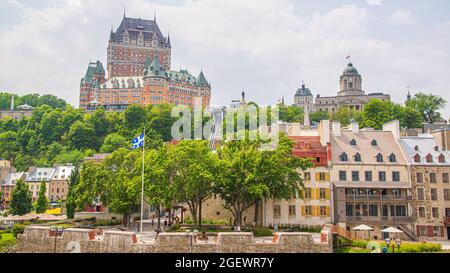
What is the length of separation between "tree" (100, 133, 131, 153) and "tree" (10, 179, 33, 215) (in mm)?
71574

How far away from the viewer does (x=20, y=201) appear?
7144cm

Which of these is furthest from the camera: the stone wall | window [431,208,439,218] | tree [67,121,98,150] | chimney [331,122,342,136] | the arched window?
tree [67,121,98,150]

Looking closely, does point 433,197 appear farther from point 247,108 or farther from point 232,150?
point 247,108

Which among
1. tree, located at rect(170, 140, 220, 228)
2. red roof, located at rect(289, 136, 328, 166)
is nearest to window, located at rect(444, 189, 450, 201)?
red roof, located at rect(289, 136, 328, 166)

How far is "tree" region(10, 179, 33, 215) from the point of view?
70938 mm

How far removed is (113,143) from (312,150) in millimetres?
106416

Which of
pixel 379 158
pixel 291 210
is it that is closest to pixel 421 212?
pixel 379 158

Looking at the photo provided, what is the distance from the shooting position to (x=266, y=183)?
1937 inches

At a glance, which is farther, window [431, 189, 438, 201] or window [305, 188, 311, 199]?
window [305, 188, 311, 199]

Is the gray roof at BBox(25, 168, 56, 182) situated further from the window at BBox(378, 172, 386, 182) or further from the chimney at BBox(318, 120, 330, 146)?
the window at BBox(378, 172, 386, 182)

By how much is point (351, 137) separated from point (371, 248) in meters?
24.5

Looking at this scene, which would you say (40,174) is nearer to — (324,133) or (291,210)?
(291,210)
